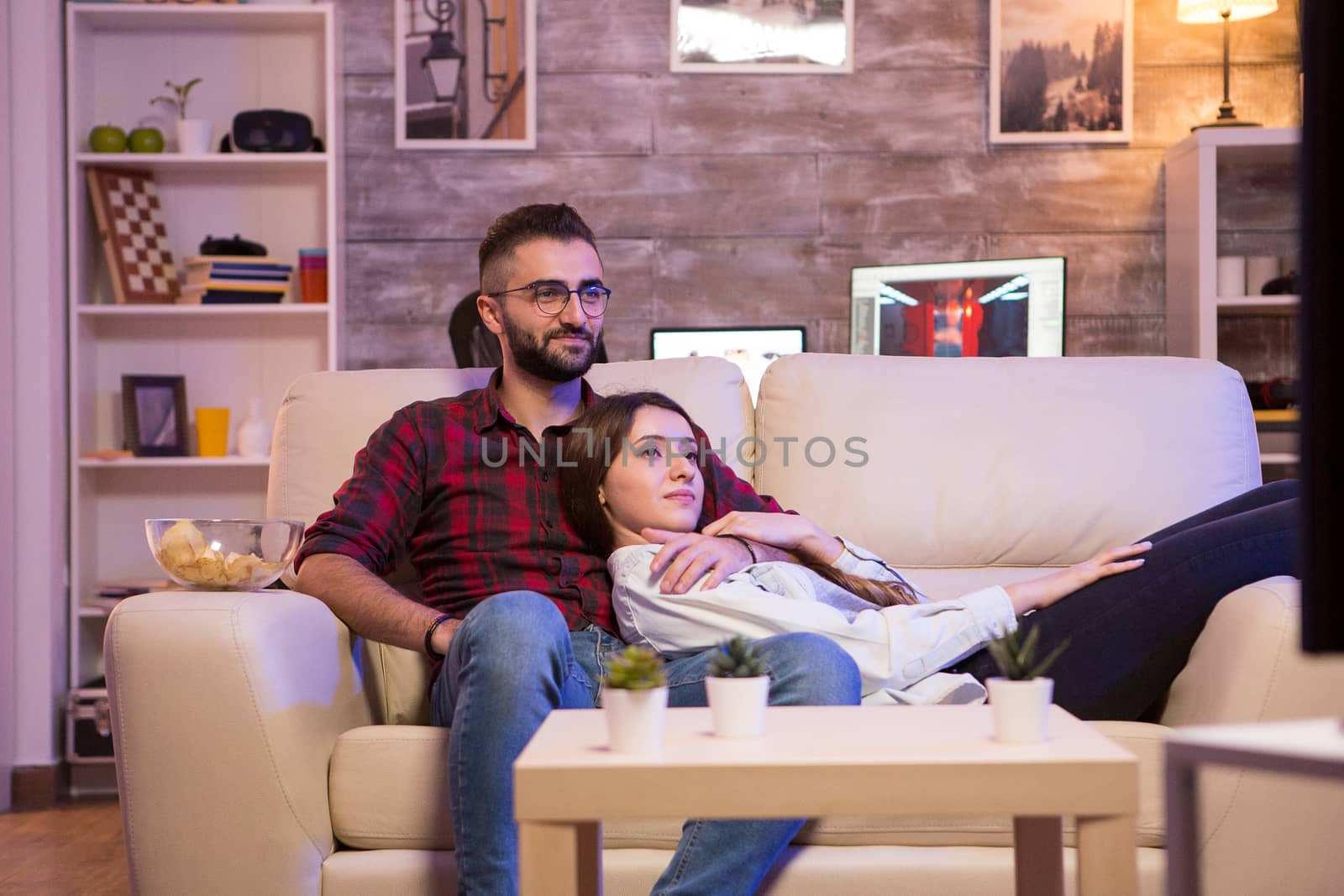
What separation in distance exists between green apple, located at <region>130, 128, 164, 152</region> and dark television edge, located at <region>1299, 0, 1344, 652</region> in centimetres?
316

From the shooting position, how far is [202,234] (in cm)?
350

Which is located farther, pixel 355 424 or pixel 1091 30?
pixel 1091 30

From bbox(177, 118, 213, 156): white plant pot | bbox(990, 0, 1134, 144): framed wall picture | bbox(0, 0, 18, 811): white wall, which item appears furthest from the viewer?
bbox(990, 0, 1134, 144): framed wall picture

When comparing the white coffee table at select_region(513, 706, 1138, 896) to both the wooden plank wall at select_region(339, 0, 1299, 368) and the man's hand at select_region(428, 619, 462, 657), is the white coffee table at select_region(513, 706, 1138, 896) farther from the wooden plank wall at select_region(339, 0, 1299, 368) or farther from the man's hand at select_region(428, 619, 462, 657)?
the wooden plank wall at select_region(339, 0, 1299, 368)

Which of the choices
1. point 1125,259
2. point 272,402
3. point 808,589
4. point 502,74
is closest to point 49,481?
point 272,402

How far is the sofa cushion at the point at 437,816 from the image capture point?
5.23 feet

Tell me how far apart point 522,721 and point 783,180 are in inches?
95.0

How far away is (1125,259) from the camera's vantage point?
3510 mm

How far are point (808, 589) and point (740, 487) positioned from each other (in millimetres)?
304

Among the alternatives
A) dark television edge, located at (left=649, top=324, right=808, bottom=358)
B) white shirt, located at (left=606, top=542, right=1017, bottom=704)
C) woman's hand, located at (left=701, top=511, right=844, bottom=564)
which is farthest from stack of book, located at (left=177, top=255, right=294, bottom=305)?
white shirt, located at (left=606, top=542, right=1017, bottom=704)

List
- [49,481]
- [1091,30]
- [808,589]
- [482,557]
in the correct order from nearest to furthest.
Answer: [808,589] → [482,557] → [49,481] → [1091,30]

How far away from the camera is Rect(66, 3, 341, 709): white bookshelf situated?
11.2ft

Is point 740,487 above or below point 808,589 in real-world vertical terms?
above

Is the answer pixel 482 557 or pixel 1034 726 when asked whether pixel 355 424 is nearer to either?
pixel 482 557
